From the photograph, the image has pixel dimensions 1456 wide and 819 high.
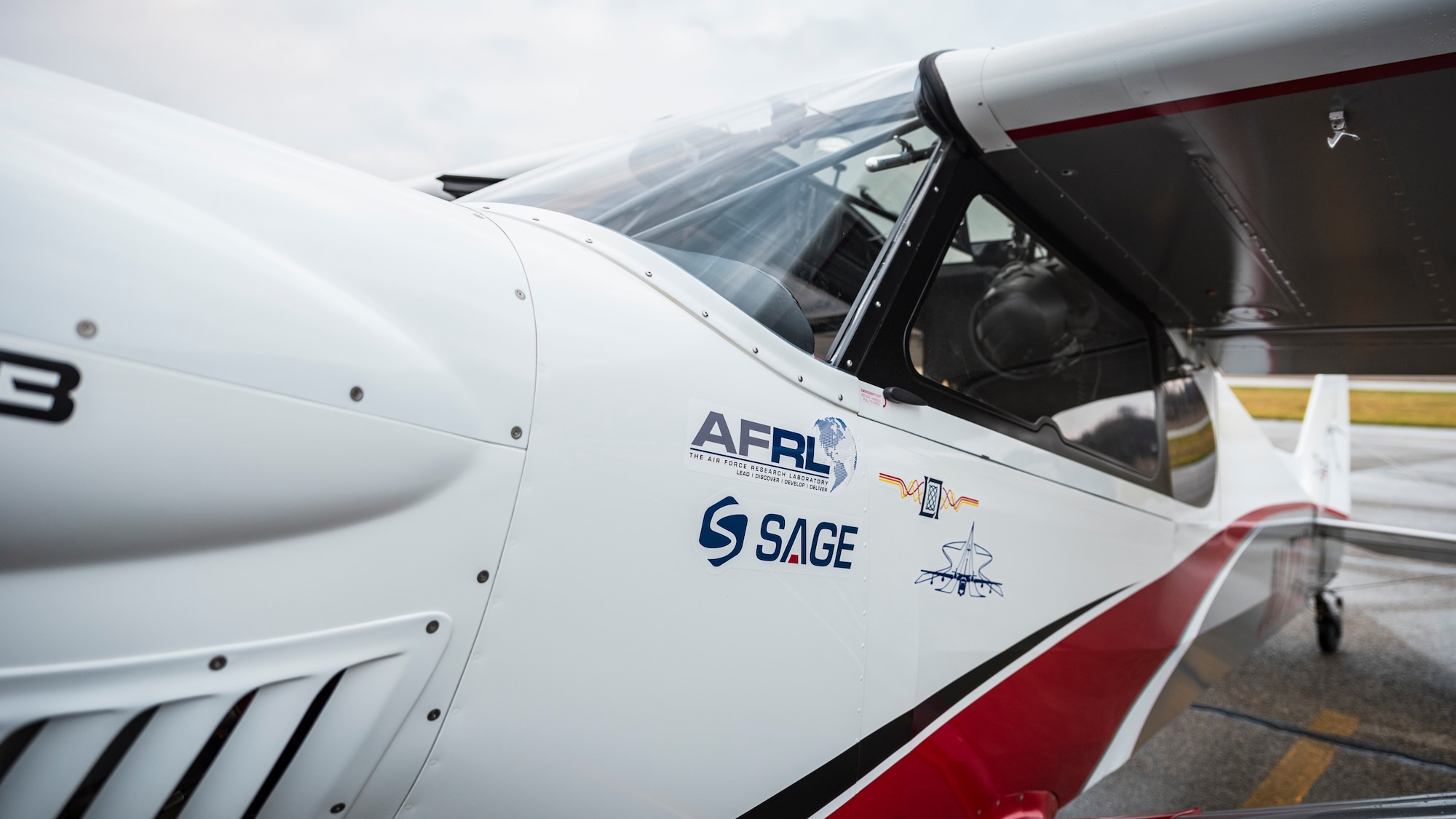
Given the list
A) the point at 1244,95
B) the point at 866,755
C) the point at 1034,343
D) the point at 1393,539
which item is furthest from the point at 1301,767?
the point at 1244,95

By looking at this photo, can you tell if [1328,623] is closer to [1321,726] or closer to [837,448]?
[1321,726]

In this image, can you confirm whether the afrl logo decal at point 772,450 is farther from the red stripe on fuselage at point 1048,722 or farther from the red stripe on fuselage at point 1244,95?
the red stripe on fuselage at point 1244,95

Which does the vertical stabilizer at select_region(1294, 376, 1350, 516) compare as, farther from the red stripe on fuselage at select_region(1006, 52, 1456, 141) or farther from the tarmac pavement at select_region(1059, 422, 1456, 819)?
the red stripe on fuselage at select_region(1006, 52, 1456, 141)

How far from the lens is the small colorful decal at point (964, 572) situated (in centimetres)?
171

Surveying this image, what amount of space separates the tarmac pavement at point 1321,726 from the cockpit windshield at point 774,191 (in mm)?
2945

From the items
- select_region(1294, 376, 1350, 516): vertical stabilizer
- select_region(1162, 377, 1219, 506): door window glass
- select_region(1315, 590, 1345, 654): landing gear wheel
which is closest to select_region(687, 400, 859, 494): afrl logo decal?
select_region(1162, 377, 1219, 506): door window glass

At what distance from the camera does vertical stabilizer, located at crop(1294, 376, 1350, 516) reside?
549 centimetres

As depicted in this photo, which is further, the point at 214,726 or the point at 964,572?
the point at 964,572

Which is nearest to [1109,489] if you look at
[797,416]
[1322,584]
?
[797,416]

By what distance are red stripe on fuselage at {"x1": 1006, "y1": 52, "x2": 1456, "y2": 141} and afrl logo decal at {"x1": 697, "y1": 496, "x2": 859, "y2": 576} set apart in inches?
44.2

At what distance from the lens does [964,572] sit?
5.89 feet

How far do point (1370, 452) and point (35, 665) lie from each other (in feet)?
63.7

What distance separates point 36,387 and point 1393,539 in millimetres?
7089

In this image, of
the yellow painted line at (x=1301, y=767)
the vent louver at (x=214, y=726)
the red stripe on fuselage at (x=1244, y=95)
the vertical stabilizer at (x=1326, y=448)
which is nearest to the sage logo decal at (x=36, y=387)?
the vent louver at (x=214, y=726)
